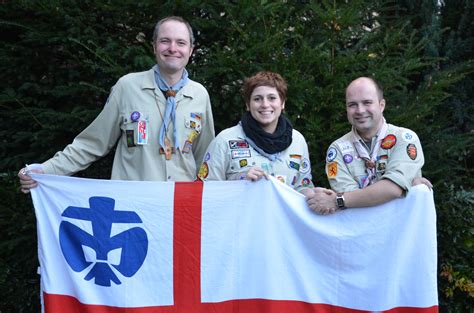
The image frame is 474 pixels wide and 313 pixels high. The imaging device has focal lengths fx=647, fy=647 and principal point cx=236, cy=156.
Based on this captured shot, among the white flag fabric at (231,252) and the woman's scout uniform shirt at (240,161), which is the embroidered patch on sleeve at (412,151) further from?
the woman's scout uniform shirt at (240,161)

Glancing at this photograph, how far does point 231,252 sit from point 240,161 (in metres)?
0.56

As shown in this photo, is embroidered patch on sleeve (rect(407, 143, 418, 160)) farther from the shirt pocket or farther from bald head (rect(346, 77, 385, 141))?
the shirt pocket

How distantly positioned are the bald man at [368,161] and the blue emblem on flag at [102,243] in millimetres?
1112

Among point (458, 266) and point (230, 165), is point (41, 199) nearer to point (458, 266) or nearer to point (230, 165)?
point (230, 165)

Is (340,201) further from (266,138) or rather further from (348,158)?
(266,138)

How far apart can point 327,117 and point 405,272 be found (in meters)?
1.85

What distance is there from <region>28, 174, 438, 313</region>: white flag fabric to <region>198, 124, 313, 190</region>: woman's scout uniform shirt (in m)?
0.09

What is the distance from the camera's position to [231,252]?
395cm

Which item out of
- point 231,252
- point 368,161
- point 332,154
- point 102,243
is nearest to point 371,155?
point 368,161

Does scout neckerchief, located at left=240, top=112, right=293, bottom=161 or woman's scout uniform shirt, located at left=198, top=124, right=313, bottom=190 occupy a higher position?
scout neckerchief, located at left=240, top=112, right=293, bottom=161

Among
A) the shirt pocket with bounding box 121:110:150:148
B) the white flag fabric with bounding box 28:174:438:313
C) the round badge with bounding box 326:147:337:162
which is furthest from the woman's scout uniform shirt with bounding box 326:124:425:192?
the shirt pocket with bounding box 121:110:150:148

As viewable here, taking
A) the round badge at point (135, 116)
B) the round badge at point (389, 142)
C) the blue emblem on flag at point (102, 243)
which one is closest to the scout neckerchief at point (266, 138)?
the round badge at point (389, 142)

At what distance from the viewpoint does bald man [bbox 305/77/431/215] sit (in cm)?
379

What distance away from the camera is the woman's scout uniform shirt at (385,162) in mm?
3777
